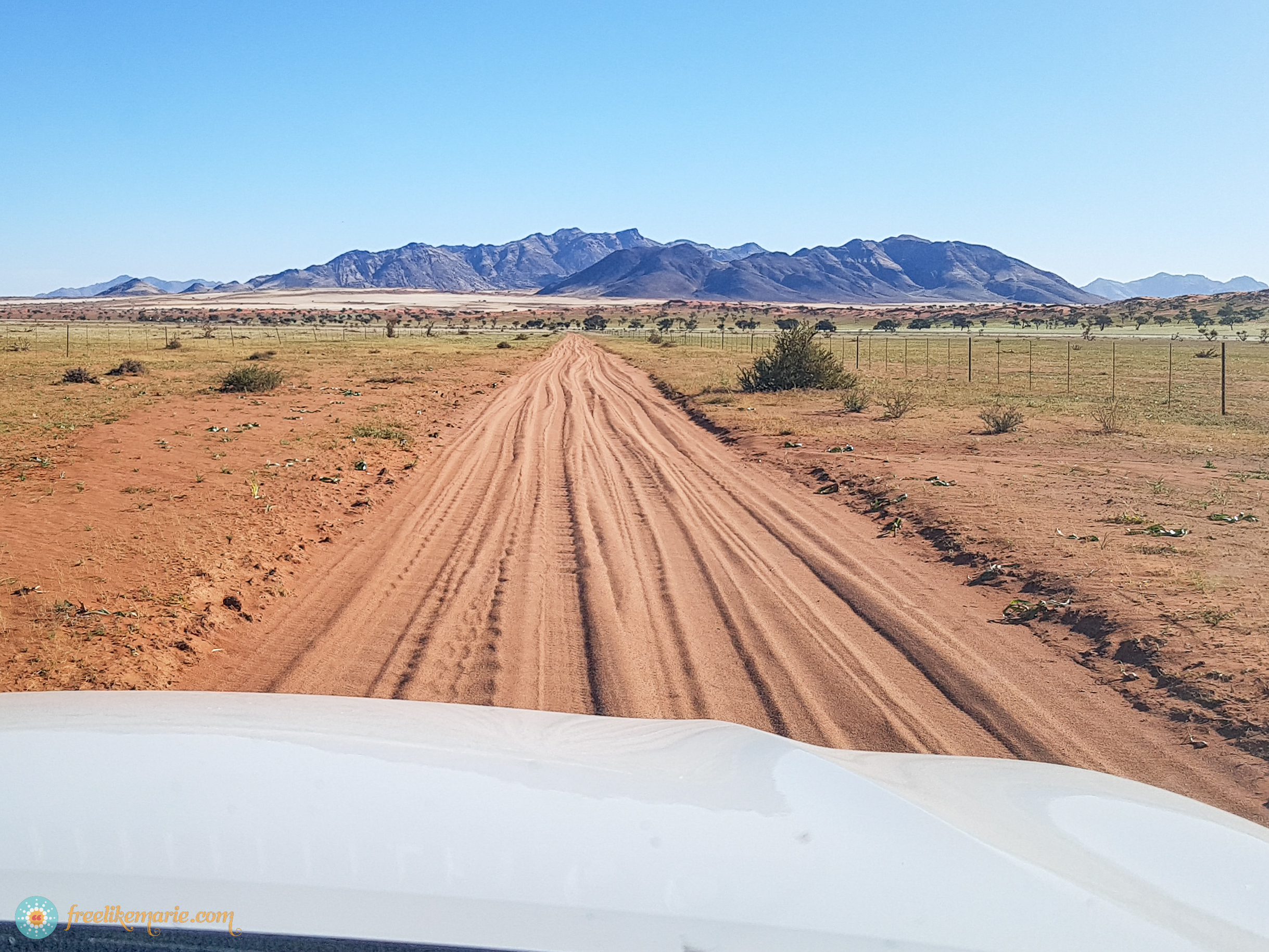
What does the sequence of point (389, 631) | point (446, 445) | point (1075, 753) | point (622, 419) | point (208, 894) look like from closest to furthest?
point (208, 894)
point (1075, 753)
point (389, 631)
point (446, 445)
point (622, 419)

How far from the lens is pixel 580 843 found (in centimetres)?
205

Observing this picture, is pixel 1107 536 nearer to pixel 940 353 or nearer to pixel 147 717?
pixel 147 717

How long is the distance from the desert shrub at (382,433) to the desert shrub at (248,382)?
30.3ft

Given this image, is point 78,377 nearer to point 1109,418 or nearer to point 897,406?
point 897,406

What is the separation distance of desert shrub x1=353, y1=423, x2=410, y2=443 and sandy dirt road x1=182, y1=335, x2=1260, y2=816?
5.34 metres

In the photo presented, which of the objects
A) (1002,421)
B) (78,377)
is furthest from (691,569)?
(78,377)

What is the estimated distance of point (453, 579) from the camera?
8.86 m

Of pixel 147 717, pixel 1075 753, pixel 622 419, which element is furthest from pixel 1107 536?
pixel 622 419

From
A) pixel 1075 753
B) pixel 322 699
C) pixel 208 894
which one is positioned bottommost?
pixel 1075 753

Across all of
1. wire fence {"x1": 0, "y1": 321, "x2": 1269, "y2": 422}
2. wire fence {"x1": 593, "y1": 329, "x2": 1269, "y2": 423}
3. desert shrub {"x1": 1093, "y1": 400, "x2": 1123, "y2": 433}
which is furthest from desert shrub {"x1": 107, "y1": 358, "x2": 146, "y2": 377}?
desert shrub {"x1": 1093, "y1": 400, "x2": 1123, "y2": 433}

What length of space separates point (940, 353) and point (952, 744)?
55016 millimetres

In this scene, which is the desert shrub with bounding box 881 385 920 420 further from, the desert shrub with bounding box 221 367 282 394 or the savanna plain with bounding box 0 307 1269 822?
the desert shrub with bounding box 221 367 282 394

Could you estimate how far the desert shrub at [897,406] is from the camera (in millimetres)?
22562

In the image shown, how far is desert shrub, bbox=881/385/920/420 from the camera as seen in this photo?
22562mm
